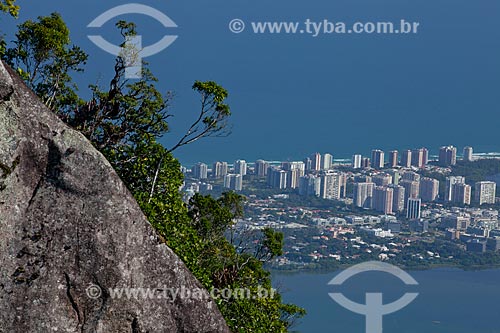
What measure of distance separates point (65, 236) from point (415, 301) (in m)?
42.8

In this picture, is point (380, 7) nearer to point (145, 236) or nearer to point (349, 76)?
point (349, 76)

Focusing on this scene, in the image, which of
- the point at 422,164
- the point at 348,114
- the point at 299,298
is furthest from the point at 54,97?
the point at 348,114

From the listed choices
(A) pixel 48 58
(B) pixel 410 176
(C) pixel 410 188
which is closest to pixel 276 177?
(C) pixel 410 188

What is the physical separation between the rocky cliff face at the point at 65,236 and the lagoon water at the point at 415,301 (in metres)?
28.6

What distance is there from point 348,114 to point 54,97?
114 m

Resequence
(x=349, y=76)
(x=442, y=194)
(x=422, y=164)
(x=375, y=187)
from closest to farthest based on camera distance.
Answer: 1. (x=375, y=187)
2. (x=442, y=194)
3. (x=422, y=164)
4. (x=349, y=76)

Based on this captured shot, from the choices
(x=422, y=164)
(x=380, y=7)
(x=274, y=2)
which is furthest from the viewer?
(x=380, y=7)

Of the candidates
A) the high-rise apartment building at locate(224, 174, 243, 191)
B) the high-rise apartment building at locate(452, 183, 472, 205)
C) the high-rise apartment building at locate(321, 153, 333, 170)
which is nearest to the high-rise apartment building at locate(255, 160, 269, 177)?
the high-rise apartment building at locate(224, 174, 243, 191)

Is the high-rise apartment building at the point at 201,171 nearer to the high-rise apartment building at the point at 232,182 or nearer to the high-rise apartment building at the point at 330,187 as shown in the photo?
the high-rise apartment building at the point at 232,182

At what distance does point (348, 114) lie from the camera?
122 meters

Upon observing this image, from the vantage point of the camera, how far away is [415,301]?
1812 inches

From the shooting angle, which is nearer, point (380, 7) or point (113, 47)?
point (113, 47)

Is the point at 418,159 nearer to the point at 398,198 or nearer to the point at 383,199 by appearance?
the point at 398,198

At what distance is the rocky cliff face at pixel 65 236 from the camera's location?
17.9ft
